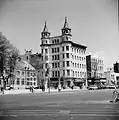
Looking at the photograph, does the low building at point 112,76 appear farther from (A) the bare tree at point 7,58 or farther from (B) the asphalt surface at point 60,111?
(B) the asphalt surface at point 60,111

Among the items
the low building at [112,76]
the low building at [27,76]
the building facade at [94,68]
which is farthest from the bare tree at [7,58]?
the building facade at [94,68]

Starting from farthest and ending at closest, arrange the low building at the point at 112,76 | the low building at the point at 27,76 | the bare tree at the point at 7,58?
the low building at the point at 27,76 < the low building at the point at 112,76 < the bare tree at the point at 7,58

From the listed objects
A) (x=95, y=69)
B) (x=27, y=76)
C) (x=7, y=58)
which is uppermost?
(x=7, y=58)

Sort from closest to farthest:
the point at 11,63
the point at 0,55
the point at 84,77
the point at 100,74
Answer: the point at 0,55 → the point at 11,63 → the point at 84,77 → the point at 100,74

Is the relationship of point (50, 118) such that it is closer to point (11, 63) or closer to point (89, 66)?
point (11, 63)

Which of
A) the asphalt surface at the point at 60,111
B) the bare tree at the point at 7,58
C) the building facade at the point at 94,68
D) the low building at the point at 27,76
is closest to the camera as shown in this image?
the asphalt surface at the point at 60,111

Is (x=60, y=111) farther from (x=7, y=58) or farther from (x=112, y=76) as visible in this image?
(x=112, y=76)

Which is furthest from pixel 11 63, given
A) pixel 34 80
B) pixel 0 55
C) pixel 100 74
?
pixel 100 74

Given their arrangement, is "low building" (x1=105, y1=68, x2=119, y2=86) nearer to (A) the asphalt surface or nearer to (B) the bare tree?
(B) the bare tree

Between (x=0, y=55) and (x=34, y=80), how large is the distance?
41.4 m

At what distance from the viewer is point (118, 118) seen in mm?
8156

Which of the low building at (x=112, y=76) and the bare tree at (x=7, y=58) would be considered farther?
the low building at (x=112, y=76)

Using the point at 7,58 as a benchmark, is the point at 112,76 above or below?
below

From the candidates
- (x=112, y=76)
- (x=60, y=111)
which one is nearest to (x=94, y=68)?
(x=112, y=76)
